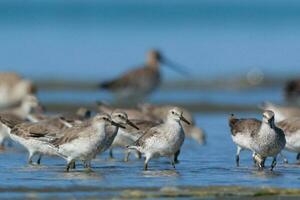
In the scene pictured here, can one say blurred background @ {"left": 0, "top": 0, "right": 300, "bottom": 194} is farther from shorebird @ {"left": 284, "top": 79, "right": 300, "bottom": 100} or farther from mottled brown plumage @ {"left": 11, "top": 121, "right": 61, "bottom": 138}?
mottled brown plumage @ {"left": 11, "top": 121, "right": 61, "bottom": 138}

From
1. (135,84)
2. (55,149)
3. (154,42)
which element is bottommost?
(55,149)

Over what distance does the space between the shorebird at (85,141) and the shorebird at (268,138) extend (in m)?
1.99

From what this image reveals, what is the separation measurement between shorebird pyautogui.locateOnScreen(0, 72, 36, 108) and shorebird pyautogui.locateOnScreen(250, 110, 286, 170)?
32.0 ft

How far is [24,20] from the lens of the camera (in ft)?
211

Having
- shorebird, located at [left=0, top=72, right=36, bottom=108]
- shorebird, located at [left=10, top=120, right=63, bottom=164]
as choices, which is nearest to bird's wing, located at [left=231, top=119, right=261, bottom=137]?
shorebird, located at [left=10, top=120, right=63, bottom=164]

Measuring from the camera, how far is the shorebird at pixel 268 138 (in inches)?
550

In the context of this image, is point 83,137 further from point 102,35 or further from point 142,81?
point 102,35

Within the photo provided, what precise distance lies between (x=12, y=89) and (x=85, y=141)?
1003 cm

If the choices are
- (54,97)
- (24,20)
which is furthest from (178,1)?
(54,97)

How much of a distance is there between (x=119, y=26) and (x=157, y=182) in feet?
149

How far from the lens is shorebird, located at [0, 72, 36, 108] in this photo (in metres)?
23.1

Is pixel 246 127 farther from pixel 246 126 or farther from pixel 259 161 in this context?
pixel 259 161

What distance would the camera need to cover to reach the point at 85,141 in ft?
44.7

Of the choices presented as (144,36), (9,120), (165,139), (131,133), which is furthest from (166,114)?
(144,36)
